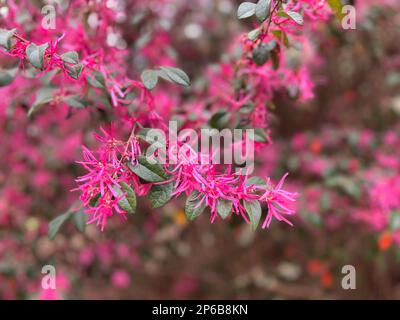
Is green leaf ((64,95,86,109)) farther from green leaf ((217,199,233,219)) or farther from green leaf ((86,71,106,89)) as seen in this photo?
green leaf ((217,199,233,219))

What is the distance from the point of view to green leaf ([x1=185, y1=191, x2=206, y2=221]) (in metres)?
0.81

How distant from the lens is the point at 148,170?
0.81m

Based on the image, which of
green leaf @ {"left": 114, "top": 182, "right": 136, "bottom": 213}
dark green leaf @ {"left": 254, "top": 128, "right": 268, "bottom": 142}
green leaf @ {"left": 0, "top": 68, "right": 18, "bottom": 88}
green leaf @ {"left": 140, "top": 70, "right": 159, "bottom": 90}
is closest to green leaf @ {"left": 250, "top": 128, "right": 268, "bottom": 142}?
dark green leaf @ {"left": 254, "top": 128, "right": 268, "bottom": 142}

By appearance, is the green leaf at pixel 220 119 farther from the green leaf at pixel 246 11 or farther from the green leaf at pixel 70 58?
the green leaf at pixel 70 58

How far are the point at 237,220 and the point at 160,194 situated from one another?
67 cm

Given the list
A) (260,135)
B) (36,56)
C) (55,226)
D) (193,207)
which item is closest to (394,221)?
(260,135)

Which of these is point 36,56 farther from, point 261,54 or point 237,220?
point 237,220

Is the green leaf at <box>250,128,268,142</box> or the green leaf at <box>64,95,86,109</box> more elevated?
the green leaf at <box>64,95,86,109</box>

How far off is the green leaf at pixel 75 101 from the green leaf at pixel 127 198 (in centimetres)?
34

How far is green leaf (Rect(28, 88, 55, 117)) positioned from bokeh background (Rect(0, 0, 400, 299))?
0.54ft

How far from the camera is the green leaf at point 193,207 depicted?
809 mm

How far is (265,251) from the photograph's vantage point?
2449mm

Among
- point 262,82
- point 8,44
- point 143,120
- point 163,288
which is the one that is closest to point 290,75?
point 262,82
